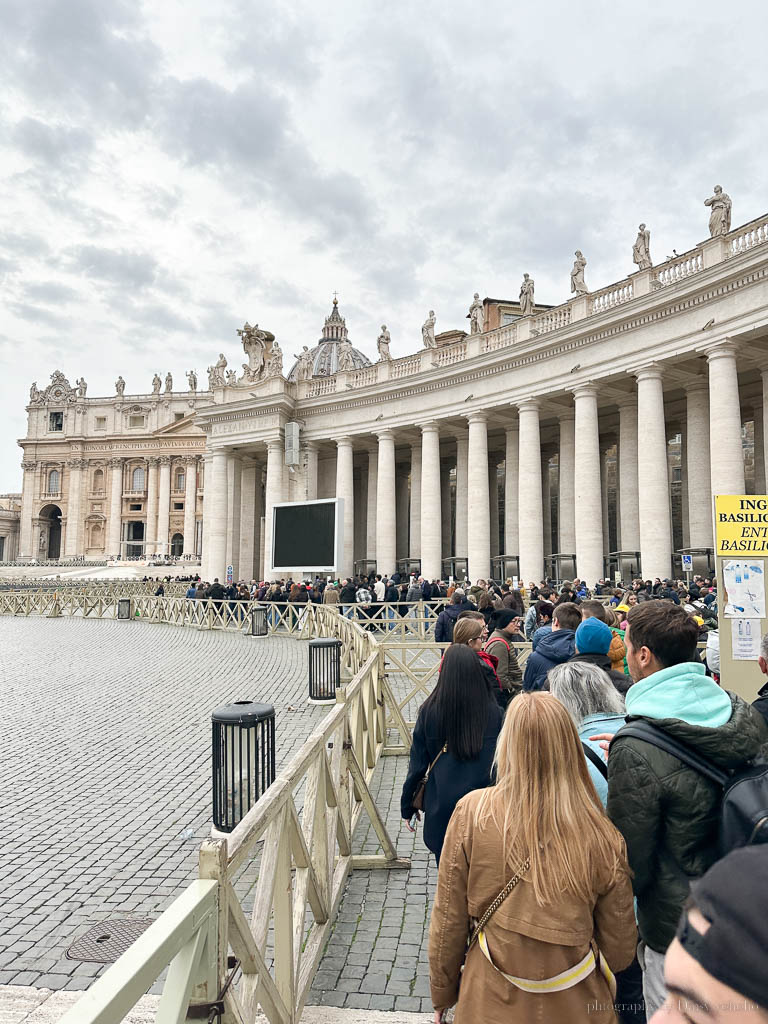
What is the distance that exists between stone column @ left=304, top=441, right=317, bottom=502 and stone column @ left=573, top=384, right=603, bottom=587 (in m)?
16.2

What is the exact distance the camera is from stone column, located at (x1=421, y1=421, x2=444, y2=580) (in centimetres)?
2980

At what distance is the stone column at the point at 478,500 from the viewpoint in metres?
27.4

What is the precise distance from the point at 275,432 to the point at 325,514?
12.6 m

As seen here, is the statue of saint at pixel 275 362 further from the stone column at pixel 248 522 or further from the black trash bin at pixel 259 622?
the black trash bin at pixel 259 622

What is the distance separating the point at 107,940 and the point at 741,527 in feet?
22.0

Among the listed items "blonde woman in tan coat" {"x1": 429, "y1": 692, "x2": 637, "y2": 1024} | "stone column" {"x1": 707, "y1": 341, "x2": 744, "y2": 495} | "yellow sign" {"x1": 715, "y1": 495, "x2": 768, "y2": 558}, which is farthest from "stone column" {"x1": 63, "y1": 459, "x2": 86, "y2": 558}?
"blonde woman in tan coat" {"x1": 429, "y1": 692, "x2": 637, "y2": 1024}

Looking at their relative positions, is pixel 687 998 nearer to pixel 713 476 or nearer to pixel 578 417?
pixel 713 476

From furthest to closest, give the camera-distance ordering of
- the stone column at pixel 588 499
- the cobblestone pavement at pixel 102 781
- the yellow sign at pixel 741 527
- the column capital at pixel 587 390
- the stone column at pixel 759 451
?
1. the stone column at pixel 759 451
2. the column capital at pixel 587 390
3. the stone column at pixel 588 499
4. the yellow sign at pixel 741 527
5. the cobblestone pavement at pixel 102 781

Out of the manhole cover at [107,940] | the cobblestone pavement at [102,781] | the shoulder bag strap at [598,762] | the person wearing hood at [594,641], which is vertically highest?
the person wearing hood at [594,641]

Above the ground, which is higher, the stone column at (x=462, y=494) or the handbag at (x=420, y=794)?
the stone column at (x=462, y=494)

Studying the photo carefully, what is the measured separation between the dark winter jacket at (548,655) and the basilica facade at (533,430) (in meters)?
15.6

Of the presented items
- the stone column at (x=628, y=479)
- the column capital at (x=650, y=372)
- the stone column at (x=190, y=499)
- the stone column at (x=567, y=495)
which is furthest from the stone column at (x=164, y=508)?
the column capital at (x=650, y=372)

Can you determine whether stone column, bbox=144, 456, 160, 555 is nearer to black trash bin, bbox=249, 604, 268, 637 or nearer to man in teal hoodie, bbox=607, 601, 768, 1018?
black trash bin, bbox=249, 604, 268, 637

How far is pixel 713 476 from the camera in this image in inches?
743
